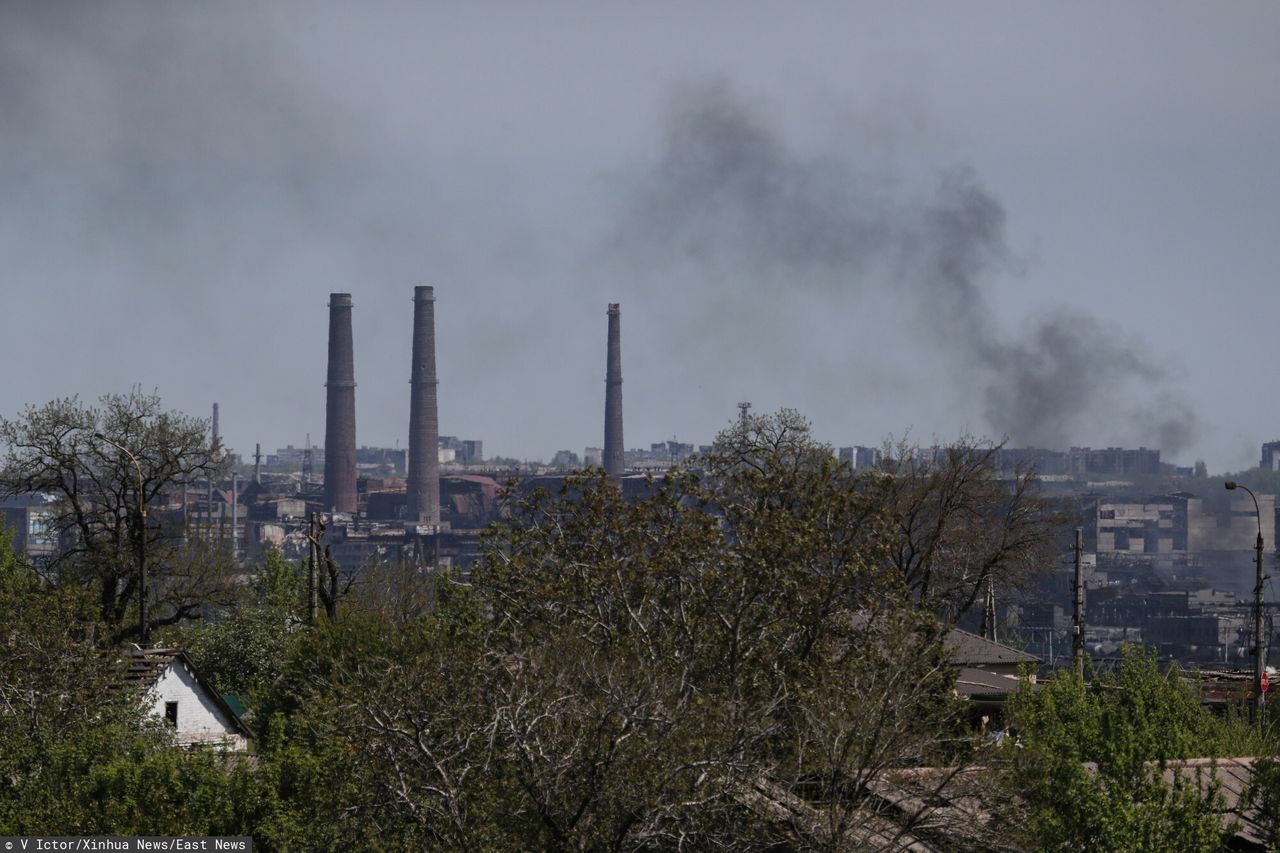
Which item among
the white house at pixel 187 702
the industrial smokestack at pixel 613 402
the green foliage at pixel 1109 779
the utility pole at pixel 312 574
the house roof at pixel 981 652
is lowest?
the white house at pixel 187 702

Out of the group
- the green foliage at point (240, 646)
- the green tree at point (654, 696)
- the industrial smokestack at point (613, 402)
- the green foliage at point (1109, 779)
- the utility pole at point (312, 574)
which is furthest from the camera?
the industrial smokestack at point (613, 402)

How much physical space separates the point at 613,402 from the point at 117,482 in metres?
128

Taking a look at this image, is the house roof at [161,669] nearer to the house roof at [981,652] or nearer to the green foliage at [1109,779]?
the house roof at [981,652]

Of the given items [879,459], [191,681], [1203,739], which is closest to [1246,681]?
[879,459]

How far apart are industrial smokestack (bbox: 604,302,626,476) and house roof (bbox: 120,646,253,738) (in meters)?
138

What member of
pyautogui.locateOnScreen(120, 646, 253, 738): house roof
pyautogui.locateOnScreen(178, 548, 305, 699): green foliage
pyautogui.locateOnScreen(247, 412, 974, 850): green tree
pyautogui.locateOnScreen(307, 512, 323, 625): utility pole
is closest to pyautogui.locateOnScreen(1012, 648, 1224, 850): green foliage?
pyautogui.locateOnScreen(247, 412, 974, 850): green tree

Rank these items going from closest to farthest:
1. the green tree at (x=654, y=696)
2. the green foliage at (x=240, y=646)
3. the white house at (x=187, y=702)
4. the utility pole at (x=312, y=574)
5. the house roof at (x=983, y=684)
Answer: the green tree at (x=654, y=696) → the house roof at (x=983, y=684) → the white house at (x=187, y=702) → the utility pole at (x=312, y=574) → the green foliage at (x=240, y=646)

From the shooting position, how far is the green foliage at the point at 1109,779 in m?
16.1

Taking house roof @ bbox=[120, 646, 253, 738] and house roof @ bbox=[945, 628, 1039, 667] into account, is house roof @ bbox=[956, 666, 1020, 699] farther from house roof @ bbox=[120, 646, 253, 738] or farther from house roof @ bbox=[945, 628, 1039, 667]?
house roof @ bbox=[120, 646, 253, 738]

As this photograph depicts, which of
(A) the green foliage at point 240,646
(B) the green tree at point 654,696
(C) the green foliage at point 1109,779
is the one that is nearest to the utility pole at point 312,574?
(A) the green foliage at point 240,646

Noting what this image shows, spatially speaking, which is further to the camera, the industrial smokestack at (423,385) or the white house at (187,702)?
the industrial smokestack at (423,385)

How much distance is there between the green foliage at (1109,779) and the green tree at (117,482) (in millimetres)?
26961

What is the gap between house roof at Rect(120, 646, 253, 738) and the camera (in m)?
31.8

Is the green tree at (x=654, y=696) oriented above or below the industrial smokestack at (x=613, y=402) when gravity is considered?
below
